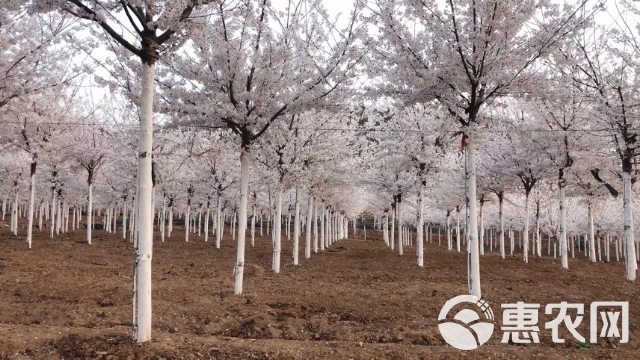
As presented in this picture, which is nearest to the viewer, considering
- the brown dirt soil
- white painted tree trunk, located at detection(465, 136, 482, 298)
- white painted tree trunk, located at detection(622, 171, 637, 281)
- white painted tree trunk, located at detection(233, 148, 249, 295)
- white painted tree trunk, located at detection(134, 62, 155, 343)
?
white painted tree trunk, located at detection(134, 62, 155, 343)

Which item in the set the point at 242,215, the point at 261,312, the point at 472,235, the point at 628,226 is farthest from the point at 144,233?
the point at 628,226

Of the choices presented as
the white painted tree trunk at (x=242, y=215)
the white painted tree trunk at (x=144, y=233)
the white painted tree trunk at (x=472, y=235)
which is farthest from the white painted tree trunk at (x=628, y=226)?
the white painted tree trunk at (x=144, y=233)

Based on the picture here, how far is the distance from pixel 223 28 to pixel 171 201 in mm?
23938

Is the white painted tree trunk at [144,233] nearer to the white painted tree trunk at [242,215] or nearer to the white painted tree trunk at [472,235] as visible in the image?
the white painted tree trunk at [242,215]

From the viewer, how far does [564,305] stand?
28.4 ft

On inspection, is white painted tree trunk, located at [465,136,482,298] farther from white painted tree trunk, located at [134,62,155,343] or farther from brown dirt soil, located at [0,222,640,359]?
white painted tree trunk, located at [134,62,155,343]

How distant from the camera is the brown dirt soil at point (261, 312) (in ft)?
16.5

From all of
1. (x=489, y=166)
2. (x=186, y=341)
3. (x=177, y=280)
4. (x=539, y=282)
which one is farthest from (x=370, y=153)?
(x=186, y=341)

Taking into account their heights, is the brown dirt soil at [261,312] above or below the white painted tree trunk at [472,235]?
below

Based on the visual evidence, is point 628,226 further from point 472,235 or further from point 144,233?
point 144,233

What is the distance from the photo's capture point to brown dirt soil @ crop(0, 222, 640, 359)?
5039mm

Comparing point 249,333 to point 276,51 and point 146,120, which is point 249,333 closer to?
point 146,120

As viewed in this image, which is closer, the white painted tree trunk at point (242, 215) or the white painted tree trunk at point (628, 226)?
the white painted tree trunk at point (242, 215)

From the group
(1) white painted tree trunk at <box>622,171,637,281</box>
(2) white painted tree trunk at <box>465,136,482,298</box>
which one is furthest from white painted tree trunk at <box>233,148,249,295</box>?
(1) white painted tree trunk at <box>622,171,637,281</box>
